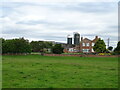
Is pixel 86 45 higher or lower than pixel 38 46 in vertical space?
higher

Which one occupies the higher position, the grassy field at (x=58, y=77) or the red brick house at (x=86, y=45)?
the red brick house at (x=86, y=45)

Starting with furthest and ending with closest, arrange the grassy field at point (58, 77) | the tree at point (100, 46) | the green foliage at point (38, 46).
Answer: the green foliage at point (38, 46) < the tree at point (100, 46) < the grassy field at point (58, 77)

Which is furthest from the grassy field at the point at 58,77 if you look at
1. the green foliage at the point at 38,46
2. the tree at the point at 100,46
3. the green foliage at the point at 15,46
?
the green foliage at the point at 38,46

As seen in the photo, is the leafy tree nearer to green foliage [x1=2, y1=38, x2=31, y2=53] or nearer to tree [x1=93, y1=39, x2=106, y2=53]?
green foliage [x1=2, y1=38, x2=31, y2=53]

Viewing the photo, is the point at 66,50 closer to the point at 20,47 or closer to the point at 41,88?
the point at 20,47

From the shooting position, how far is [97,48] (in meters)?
66.7

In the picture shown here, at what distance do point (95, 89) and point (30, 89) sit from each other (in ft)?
8.77

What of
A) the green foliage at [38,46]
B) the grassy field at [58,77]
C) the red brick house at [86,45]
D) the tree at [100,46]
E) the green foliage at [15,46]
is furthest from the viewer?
the red brick house at [86,45]

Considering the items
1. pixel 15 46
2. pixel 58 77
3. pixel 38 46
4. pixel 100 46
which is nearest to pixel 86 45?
pixel 100 46

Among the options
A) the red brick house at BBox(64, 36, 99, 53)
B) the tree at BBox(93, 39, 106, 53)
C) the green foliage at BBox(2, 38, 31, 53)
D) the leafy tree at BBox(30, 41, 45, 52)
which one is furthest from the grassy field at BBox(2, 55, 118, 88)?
the red brick house at BBox(64, 36, 99, 53)

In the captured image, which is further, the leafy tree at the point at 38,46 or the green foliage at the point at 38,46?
the green foliage at the point at 38,46

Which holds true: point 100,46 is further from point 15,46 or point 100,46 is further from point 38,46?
point 15,46

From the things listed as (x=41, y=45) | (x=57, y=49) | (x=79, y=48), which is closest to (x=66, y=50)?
(x=79, y=48)

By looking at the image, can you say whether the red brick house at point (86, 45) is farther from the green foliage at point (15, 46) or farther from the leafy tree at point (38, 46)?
the green foliage at point (15, 46)
